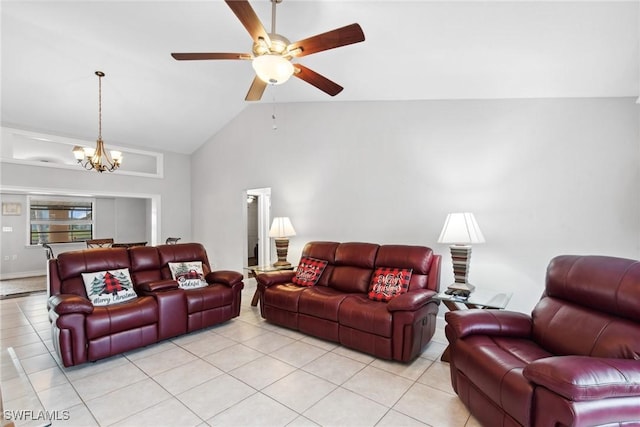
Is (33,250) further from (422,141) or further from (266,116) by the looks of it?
(422,141)

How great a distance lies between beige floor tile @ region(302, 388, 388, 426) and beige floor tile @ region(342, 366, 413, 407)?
0.07 m

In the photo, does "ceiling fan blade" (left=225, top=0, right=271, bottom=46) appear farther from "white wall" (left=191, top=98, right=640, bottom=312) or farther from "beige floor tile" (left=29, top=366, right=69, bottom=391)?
"beige floor tile" (left=29, top=366, right=69, bottom=391)

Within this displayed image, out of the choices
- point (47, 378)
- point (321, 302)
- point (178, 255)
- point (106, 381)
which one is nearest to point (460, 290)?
point (321, 302)

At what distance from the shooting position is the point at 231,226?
5977 millimetres

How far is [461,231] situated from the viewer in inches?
117

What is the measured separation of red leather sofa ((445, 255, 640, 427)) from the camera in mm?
1344

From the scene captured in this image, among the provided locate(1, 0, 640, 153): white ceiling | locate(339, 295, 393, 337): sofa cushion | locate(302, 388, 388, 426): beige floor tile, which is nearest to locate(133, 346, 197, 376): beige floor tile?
locate(302, 388, 388, 426): beige floor tile

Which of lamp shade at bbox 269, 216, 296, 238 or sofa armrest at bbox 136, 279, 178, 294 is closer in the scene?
sofa armrest at bbox 136, 279, 178, 294

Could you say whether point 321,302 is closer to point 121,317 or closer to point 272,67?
point 121,317

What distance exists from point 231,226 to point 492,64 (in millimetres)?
4945

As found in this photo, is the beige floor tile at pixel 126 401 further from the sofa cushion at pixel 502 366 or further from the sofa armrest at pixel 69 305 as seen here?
the sofa cushion at pixel 502 366

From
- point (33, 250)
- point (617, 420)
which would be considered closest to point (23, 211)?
point (33, 250)

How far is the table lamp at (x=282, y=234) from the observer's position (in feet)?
14.7

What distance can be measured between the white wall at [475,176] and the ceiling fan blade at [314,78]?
1.60 meters
